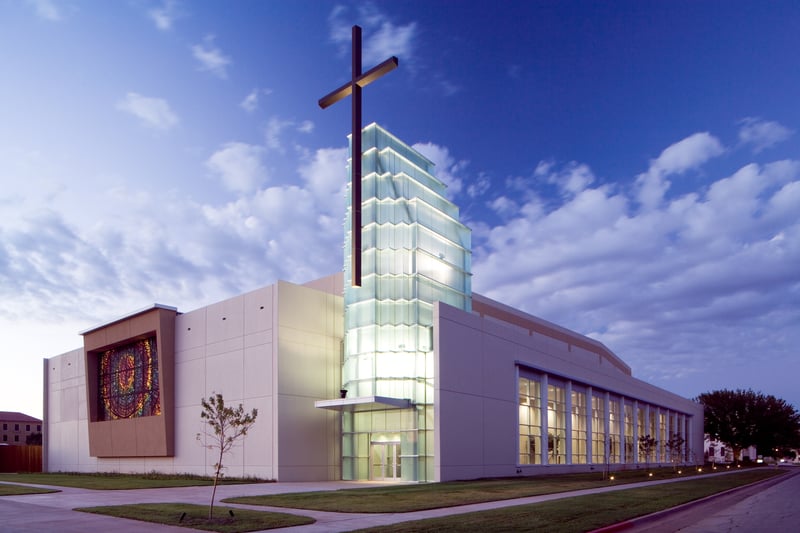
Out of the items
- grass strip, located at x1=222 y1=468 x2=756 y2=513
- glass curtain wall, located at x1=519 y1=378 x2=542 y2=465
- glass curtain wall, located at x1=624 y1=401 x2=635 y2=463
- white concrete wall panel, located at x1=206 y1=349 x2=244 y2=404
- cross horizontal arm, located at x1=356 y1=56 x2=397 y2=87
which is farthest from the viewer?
glass curtain wall, located at x1=624 y1=401 x2=635 y2=463

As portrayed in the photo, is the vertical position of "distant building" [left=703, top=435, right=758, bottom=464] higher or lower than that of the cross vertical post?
lower

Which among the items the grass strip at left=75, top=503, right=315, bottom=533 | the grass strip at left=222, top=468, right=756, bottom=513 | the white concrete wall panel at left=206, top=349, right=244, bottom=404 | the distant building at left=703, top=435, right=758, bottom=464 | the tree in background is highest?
the white concrete wall panel at left=206, top=349, right=244, bottom=404

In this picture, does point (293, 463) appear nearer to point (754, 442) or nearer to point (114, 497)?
point (114, 497)

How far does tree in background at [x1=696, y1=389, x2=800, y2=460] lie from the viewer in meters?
98.9

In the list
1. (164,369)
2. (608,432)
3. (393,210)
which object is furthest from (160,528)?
(608,432)

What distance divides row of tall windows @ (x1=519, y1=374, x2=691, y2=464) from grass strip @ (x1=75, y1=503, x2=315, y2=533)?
2940 cm

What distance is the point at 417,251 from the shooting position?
41.0 meters

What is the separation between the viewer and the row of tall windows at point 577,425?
48500mm

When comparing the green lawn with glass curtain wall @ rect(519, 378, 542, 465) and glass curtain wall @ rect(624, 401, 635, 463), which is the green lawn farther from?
glass curtain wall @ rect(624, 401, 635, 463)

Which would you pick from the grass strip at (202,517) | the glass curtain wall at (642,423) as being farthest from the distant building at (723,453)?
the grass strip at (202,517)

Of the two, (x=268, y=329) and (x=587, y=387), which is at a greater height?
(x=268, y=329)

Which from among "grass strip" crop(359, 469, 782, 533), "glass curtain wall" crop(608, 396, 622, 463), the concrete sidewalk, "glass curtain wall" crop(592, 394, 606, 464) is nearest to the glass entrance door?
the concrete sidewalk

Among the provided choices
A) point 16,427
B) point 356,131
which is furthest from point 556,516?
point 16,427

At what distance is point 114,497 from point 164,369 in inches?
829
